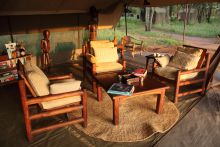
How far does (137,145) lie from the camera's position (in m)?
2.31

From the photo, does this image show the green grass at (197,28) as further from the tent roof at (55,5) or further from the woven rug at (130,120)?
the woven rug at (130,120)

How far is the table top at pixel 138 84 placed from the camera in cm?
282

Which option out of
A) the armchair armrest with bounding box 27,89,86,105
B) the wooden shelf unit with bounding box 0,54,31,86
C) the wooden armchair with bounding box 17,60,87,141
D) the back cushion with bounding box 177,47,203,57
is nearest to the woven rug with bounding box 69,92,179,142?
the wooden armchair with bounding box 17,60,87,141

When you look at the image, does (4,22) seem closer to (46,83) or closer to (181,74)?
(46,83)

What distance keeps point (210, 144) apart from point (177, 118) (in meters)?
0.60

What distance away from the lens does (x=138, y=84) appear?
9.70 feet

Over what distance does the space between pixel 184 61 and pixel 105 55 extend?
1.52m

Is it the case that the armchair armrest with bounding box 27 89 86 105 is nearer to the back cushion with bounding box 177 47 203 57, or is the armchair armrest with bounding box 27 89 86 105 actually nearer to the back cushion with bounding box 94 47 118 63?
the back cushion with bounding box 94 47 118 63

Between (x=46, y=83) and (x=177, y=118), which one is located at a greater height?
(x=46, y=83)

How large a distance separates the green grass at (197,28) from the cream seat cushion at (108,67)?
8949 mm

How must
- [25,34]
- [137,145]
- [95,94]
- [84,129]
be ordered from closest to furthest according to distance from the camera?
[137,145], [84,129], [95,94], [25,34]

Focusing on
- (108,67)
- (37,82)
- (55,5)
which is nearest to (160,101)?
(108,67)

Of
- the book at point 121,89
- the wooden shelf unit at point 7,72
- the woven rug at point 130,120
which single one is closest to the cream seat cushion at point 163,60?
the woven rug at point 130,120

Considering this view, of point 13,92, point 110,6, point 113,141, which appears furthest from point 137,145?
point 110,6
